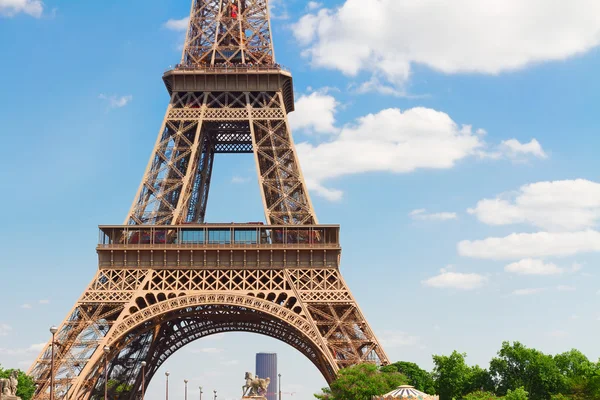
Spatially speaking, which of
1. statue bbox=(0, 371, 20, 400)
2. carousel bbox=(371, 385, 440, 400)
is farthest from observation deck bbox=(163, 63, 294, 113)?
statue bbox=(0, 371, 20, 400)

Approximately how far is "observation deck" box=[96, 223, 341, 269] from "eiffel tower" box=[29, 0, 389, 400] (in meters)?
0.09

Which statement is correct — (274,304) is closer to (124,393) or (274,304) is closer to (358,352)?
Answer: (358,352)

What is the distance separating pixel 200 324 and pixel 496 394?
29.2 meters

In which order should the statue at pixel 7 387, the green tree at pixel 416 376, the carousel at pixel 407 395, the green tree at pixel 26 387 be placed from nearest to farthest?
the statue at pixel 7 387, the carousel at pixel 407 395, the green tree at pixel 26 387, the green tree at pixel 416 376

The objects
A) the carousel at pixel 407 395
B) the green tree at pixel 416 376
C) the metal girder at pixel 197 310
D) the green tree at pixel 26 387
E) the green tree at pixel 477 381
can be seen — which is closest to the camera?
the carousel at pixel 407 395

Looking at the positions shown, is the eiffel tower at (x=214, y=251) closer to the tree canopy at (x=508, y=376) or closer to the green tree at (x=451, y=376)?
the tree canopy at (x=508, y=376)

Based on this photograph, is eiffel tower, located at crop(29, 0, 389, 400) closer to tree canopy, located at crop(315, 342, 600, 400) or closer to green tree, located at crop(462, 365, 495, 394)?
tree canopy, located at crop(315, 342, 600, 400)

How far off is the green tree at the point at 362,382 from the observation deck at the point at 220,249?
9059 millimetres

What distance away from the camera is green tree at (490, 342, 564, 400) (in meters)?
65.6

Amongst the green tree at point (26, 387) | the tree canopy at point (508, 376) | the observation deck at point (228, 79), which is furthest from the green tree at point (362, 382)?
the observation deck at point (228, 79)

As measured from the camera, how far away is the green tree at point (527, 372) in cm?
6556

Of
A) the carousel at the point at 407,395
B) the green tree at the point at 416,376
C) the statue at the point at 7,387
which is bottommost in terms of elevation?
the carousel at the point at 407,395

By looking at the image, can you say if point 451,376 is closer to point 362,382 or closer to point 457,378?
point 457,378

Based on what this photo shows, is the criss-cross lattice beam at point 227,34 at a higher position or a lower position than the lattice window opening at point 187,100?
higher
